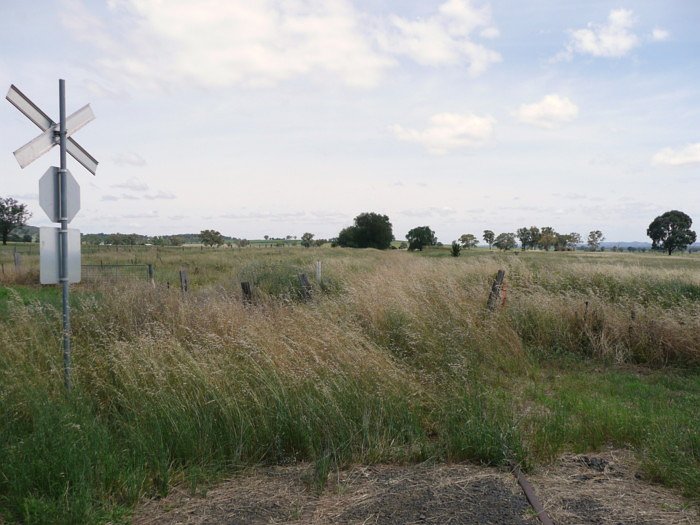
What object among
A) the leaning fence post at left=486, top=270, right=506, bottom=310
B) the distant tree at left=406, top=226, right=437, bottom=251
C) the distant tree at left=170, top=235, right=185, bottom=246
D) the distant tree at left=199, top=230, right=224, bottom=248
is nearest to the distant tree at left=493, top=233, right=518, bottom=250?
the distant tree at left=406, top=226, right=437, bottom=251

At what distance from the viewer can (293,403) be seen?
17.0 ft

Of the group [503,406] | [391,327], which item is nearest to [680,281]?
[391,327]

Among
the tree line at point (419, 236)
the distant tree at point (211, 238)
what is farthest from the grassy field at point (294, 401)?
the distant tree at point (211, 238)

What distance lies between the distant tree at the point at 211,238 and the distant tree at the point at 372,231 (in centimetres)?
2377

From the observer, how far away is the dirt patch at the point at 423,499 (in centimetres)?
367

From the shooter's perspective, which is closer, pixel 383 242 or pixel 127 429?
pixel 127 429

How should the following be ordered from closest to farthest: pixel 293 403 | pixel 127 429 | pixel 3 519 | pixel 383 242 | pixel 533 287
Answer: pixel 3 519, pixel 127 429, pixel 293 403, pixel 533 287, pixel 383 242

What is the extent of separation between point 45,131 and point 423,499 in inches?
212

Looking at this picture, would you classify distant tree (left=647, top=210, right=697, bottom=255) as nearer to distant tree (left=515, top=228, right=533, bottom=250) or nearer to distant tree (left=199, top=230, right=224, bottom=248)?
distant tree (left=515, top=228, right=533, bottom=250)

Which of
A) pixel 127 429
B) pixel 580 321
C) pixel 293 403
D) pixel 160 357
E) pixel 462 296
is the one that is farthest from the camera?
pixel 462 296

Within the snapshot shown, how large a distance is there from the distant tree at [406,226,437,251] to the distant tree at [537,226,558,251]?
23098 mm

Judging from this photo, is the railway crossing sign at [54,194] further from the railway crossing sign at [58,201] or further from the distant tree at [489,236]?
the distant tree at [489,236]

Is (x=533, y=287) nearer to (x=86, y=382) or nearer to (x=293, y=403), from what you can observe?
(x=293, y=403)

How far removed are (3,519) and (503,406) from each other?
4.31m
